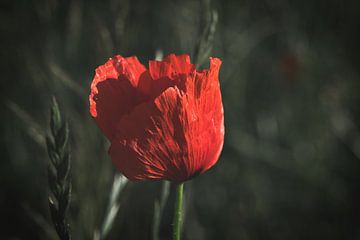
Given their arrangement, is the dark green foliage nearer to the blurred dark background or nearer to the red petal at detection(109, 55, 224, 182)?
the red petal at detection(109, 55, 224, 182)

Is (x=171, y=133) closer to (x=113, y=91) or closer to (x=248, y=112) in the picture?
(x=113, y=91)

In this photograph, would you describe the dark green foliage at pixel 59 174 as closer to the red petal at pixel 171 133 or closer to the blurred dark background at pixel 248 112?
the red petal at pixel 171 133

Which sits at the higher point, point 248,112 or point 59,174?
point 59,174

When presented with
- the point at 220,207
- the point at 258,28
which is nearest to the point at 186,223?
the point at 220,207

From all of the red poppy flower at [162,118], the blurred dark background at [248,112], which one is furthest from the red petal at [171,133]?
the blurred dark background at [248,112]

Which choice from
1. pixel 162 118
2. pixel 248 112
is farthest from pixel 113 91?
pixel 248 112

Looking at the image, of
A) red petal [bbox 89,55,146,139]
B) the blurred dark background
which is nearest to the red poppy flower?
red petal [bbox 89,55,146,139]
